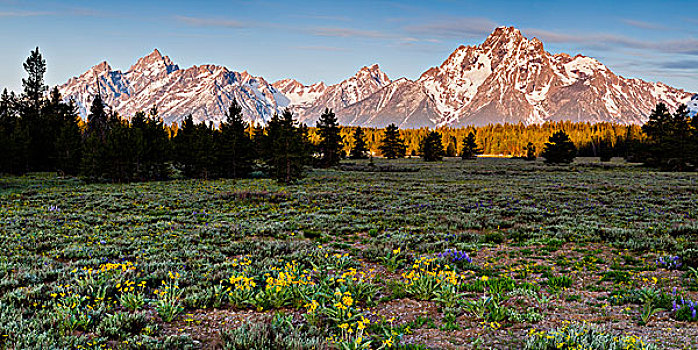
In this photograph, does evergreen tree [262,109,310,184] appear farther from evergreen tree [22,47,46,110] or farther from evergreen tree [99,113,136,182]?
evergreen tree [22,47,46,110]

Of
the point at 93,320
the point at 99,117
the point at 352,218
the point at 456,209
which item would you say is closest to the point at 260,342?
the point at 93,320

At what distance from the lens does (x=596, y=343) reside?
5785mm

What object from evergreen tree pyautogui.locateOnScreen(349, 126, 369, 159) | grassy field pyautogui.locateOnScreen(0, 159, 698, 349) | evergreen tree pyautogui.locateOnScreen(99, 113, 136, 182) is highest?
evergreen tree pyautogui.locateOnScreen(349, 126, 369, 159)

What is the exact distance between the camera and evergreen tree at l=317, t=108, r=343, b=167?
7040cm

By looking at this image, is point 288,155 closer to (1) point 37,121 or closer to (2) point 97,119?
(2) point 97,119

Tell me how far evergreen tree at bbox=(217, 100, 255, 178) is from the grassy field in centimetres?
3049

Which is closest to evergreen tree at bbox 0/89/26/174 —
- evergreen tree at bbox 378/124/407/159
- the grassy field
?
the grassy field

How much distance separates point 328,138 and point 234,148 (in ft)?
78.6

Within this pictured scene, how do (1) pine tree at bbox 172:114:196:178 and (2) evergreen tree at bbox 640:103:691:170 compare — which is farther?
(2) evergreen tree at bbox 640:103:691:170

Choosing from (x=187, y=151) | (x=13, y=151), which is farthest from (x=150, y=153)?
(x=13, y=151)

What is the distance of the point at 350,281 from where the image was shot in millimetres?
8570

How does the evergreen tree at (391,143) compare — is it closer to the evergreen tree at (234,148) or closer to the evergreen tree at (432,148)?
the evergreen tree at (432,148)

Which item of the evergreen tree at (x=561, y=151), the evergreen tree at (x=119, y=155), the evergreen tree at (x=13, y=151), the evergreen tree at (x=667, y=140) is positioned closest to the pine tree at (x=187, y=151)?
the evergreen tree at (x=119, y=155)

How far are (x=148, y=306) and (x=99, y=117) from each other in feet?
191
